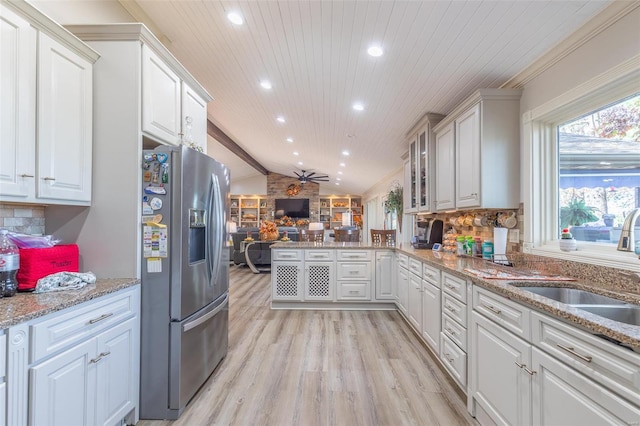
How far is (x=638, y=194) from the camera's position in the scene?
170 cm

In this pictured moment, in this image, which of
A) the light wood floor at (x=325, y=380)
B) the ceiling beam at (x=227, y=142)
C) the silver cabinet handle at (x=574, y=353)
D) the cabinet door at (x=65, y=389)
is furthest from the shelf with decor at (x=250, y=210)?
the silver cabinet handle at (x=574, y=353)

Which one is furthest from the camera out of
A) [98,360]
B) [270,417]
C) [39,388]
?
[270,417]

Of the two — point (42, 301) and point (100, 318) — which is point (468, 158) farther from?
point (42, 301)

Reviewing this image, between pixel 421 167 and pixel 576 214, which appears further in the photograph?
pixel 421 167

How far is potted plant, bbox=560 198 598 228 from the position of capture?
2.01 m

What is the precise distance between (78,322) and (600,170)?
10.3 ft

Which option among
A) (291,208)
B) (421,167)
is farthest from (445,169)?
(291,208)

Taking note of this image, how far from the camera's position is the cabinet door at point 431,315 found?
2451 mm

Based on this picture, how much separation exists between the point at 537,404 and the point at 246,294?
13.9ft

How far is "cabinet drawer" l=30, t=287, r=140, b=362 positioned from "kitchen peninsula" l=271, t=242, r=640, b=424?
2088mm

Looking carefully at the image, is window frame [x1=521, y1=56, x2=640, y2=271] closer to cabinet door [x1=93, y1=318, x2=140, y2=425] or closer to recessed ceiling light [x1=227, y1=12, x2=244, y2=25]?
recessed ceiling light [x1=227, y1=12, x2=244, y2=25]

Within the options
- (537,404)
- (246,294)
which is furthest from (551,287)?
(246,294)

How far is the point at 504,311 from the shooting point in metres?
1.56

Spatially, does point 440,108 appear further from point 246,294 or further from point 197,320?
point 246,294
